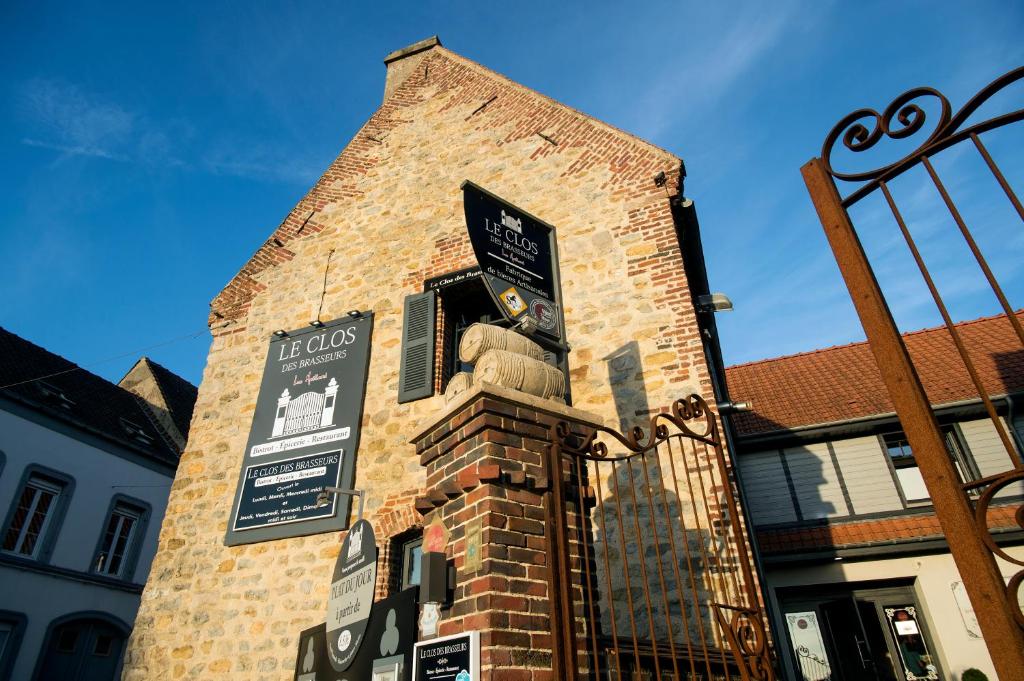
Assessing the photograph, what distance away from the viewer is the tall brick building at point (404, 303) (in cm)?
714

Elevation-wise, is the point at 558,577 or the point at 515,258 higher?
the point at 515,258

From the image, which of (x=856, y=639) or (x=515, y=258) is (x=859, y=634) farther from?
(x=515, y=258)

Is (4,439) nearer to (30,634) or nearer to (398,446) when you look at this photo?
(30,634)

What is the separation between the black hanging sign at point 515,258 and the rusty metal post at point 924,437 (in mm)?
2088

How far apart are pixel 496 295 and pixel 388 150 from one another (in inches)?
309

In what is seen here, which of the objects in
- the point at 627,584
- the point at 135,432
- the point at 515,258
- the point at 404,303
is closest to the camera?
the point at 627,584

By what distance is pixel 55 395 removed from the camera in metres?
14.7

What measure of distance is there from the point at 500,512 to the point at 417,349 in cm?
545

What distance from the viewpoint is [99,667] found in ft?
45.8

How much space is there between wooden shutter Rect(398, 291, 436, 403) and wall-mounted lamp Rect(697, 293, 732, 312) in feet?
11.8

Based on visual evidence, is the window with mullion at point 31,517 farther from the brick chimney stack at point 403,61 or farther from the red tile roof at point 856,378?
the red tile roof at point 856,378

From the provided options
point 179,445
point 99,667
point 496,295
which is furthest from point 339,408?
point 179,445

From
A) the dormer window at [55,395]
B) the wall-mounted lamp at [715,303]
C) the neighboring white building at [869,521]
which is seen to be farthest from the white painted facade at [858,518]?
the dormer window at [55,395]

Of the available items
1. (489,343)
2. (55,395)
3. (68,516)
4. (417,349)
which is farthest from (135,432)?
(489,343)
